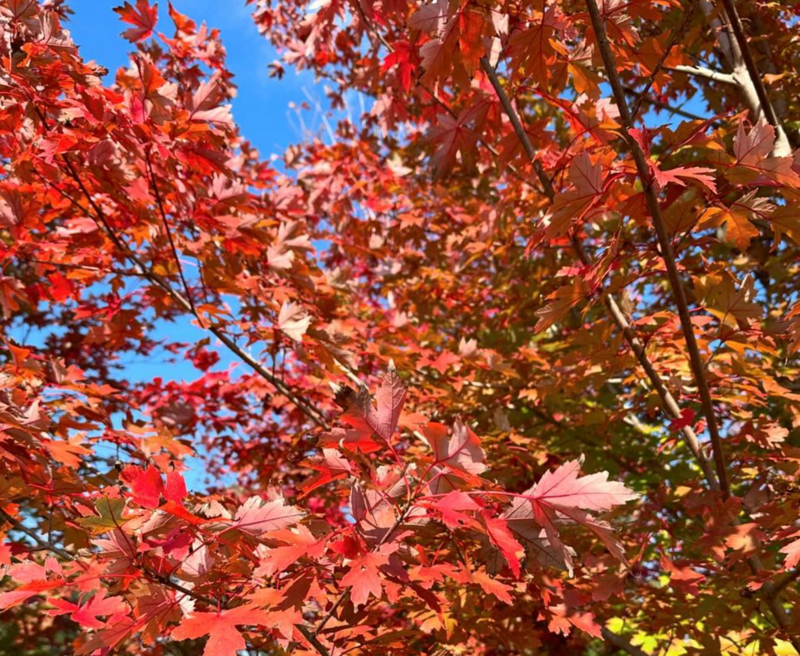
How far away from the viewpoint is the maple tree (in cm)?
123

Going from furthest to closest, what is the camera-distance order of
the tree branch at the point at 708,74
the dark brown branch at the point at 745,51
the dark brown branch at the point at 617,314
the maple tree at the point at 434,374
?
the tree branch at the point at 708,74 < the dark brown branch at the point at 617,314 < the dark brown branch at the point at 745,51 < the maple tree at the point at 434,374

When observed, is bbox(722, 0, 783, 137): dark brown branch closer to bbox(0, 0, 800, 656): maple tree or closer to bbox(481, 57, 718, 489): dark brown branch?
bbox(0, 0, 800, 656): maple tree

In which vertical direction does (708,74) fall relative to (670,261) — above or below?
above

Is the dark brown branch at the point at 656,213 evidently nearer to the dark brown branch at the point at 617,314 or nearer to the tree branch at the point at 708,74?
the dark brown branch at the point at 617,314

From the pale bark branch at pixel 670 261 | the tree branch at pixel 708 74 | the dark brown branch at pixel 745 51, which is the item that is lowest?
the pale bark branch at pixel 670 261

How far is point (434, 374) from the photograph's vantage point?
4172 millimetres

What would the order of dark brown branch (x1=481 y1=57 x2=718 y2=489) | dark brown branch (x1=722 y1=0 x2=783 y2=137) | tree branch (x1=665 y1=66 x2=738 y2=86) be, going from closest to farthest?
dark brown branch (x1=722 y1=0 x2=783 y2=137)
dark brown branch (x1=481 y1=57 x2=718 y2=489)
tree branch (x1=665 y1=66 x2=738 y2=86)

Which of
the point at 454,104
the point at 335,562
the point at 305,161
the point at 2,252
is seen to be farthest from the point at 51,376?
the point at 454,104

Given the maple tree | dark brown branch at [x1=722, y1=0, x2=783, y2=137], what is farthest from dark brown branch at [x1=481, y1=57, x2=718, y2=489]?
dark brown branch at [x1=722, y1=0, x2=783, y2=137]

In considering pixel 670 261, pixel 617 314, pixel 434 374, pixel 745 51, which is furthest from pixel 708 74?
pixel 434 374

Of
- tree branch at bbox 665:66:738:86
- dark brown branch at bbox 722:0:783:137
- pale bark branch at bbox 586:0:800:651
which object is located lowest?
pale bark branch at bbox 586:0:800:651

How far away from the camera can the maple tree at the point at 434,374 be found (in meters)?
1.23

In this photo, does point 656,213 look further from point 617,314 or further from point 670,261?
point 617,314

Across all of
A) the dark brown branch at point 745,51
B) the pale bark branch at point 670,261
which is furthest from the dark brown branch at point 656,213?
the dark brown branch at point 745,51
